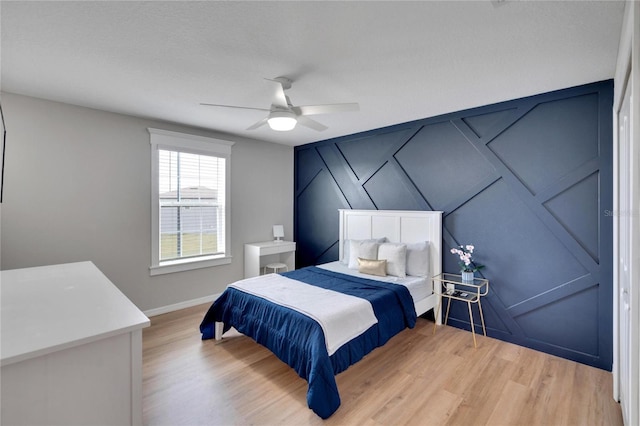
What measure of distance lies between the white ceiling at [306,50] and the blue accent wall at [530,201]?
0.31 m

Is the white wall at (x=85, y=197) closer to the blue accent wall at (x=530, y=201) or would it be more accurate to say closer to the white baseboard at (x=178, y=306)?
the white baseboard at (x=178, y=306)

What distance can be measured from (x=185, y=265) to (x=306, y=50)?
10.7ft

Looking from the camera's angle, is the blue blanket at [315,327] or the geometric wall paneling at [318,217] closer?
the blue blanket at [315,327]

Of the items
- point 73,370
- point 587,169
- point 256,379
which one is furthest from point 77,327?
point 587,169

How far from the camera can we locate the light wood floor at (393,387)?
203 cm

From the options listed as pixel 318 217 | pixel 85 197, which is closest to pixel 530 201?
pixel 318 217

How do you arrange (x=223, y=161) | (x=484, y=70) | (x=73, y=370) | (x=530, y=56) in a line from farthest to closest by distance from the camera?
(x=223, y=161)
(x=484, y=70)
(x=530, y=56)
(x=73, y=370)

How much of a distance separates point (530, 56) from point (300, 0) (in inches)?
70.2

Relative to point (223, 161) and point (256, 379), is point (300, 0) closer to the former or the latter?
point (256, 379)

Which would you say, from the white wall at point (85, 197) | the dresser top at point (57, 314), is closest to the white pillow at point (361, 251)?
the white wall at point (85, 197)

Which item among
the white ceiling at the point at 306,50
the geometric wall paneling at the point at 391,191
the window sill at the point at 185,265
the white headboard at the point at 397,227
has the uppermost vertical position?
the white ceiling at the point at 306,50

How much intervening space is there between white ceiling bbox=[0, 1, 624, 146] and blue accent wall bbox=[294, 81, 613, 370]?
31cm

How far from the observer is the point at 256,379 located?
2465mm

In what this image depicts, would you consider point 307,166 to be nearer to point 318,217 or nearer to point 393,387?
point 318,217
